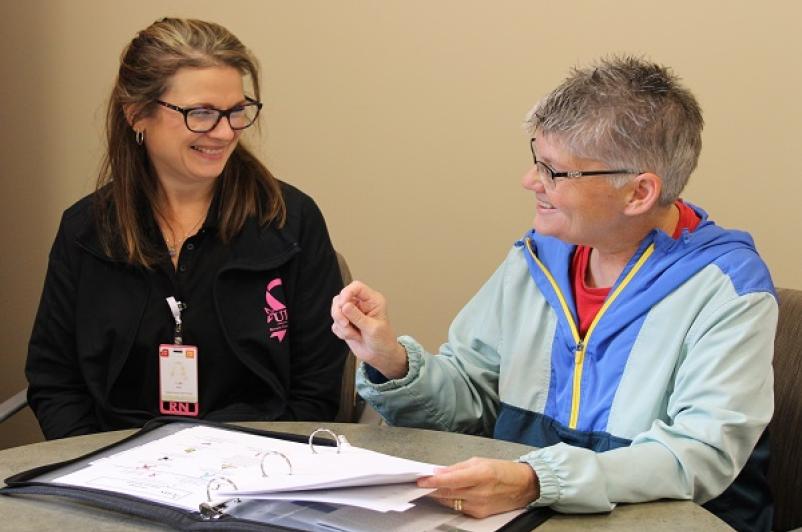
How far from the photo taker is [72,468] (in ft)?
5.67

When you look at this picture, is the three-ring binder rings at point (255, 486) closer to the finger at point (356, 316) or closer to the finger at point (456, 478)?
the finger at point (456, 478)

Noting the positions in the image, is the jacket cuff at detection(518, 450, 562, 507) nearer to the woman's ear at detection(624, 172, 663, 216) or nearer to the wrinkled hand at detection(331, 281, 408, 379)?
the wrinkled hand at detection(331, 281, 408, 379)

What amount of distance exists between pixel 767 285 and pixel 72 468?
118 centimetres

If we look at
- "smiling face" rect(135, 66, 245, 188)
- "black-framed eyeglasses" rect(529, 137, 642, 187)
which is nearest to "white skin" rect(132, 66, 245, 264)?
"smiling face" rect(135, 66, 245, 188)

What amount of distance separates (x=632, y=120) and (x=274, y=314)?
1.00 meters

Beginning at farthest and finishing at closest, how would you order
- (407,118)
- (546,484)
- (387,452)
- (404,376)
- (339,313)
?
(407,118)
(404,376)
(339,313)
(387,452)
(546,484)

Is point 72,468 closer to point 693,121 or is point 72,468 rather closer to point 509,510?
point 509,510

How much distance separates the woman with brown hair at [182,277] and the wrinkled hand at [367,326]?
1.81 ft

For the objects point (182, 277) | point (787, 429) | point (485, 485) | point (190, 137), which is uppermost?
point (190, 137)

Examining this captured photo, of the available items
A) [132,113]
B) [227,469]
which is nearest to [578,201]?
[227,469]

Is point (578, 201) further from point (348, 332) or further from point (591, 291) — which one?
point (348, 332)

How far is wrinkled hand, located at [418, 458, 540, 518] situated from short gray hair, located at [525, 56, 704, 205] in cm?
64

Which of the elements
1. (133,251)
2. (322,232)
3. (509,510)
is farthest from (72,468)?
(322,232)

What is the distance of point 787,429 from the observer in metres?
2.20
